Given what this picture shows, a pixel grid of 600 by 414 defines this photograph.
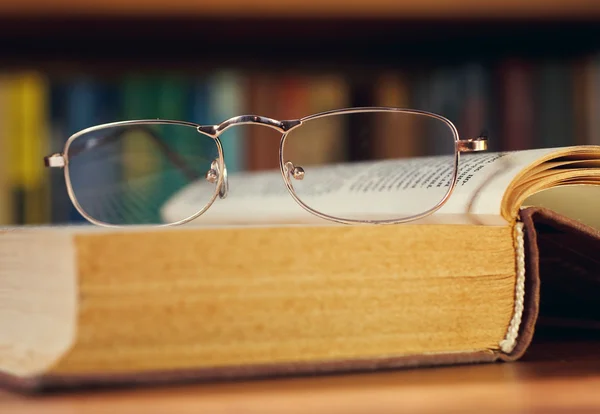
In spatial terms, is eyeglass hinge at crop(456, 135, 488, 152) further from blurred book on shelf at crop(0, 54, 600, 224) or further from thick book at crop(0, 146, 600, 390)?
blurred book on shelf at crop(0, 54, 600, 224)

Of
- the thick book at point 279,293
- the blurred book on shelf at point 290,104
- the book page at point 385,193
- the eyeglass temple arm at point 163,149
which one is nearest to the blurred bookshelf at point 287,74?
the blurred book on shelf at point 290,104

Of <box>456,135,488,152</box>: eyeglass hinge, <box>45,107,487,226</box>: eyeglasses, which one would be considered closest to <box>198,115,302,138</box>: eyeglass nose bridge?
<box>45,107,487,226</box>: eyeglasses

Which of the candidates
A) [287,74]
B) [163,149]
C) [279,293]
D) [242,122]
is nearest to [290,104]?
[287,74]

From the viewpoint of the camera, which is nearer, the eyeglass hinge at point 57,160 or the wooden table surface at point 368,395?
the wooden table surface at point 368,395

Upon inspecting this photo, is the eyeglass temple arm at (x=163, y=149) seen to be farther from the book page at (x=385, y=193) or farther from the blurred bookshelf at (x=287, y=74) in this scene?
the blurred bookshelf at (x=287, y=74)

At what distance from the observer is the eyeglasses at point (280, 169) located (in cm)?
43

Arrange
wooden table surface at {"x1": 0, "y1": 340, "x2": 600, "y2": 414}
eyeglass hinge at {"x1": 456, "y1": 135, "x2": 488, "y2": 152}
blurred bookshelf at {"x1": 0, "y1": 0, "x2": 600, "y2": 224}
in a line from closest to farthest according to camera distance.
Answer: wooden table surface at {"x1": 0, "y1": 340, "x2": 600, "y2": 414} → eyeglass hinge at {"x1": 456, "y1": 135, "x2": 488, "y2": 152} → blurred bookshelf at {"x1": 0, "y1": 0, "x2": 600, "y2": 224}

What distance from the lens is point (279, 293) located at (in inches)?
12.4

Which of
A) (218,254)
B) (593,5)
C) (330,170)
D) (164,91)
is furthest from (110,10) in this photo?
(218,254)

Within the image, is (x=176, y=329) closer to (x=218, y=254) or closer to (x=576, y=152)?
(x=218, y=254)

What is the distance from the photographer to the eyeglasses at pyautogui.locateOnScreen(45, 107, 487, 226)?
0.43 m

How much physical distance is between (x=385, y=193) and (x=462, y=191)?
6 cm

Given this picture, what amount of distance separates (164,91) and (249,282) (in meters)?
0.92

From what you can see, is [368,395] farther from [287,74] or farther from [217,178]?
[287,74]
